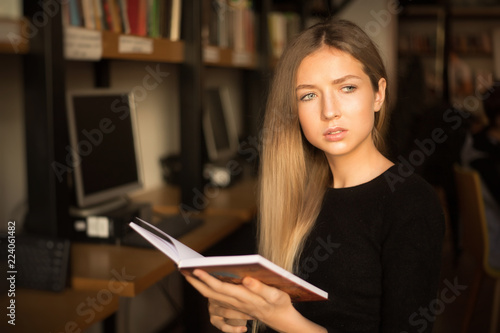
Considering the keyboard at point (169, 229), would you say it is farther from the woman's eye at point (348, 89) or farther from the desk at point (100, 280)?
the woman's eye at point (348, 89)

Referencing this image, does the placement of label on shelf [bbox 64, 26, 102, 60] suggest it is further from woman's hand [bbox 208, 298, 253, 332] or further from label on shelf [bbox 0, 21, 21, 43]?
woman's hand [bbox 208, 298, 253, 332]

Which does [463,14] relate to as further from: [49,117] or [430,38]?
[49,117]

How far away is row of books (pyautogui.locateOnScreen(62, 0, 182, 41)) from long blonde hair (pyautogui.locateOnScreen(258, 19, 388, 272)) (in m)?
0.82

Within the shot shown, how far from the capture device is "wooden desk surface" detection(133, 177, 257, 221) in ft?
8.45

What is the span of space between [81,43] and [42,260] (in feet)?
2.22

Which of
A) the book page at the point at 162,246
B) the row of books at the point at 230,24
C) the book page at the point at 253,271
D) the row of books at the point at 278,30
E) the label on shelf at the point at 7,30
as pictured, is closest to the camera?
the book page at the point at 253,271

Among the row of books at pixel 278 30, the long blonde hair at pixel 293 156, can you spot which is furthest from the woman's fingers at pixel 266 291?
the row of books at pixel 278 30

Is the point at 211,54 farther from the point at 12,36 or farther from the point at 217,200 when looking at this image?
the point at 12,36

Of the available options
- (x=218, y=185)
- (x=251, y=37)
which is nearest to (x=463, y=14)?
(x=251, y=37)

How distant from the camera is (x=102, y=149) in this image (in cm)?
212

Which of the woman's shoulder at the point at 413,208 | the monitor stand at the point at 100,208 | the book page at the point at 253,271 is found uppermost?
the woman's shoulder at the point at 413,208

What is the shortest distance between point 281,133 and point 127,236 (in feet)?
2.74

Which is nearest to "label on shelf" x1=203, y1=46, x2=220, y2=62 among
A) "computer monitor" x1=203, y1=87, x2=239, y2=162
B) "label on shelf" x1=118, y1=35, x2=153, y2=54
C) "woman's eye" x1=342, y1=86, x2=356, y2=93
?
"computer monitor" x1=203, y1=87, x2=239, y2=162

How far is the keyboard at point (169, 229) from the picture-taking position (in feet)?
6.41
